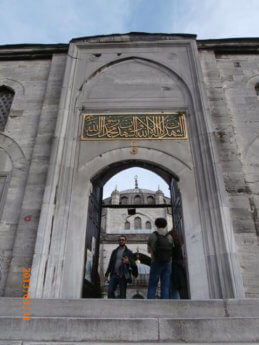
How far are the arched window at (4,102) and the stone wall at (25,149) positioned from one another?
213mm

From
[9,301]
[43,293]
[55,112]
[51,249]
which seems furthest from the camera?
[55,112]

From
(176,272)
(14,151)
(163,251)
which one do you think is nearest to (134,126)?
(14,151)

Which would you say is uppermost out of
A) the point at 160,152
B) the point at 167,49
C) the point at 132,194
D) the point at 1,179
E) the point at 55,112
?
the point at 132,194

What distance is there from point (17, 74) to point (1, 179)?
3.93 metres

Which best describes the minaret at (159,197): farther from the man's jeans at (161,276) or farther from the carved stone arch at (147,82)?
the man's jeans at (161,276)

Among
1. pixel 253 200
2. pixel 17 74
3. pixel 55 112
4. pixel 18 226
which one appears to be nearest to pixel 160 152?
pixel 253 200

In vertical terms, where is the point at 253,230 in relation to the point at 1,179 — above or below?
below

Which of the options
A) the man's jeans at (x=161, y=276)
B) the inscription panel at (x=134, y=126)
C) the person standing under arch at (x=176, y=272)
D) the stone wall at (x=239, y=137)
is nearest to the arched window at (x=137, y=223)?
the stone wall at (x=239, y=137)

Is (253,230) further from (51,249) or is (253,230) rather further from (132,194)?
(132,194)

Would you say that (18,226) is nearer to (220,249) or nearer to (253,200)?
(220,249)

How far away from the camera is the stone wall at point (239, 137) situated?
5.19 m

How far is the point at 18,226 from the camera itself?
18.1ft

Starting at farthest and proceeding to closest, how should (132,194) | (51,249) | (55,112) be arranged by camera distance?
(132,194) → (55,112) → (51,249)

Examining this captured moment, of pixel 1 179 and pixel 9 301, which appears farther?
pixel 1 179
